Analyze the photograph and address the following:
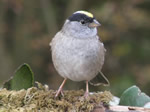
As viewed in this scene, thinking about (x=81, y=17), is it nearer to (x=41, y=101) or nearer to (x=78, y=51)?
(x=78, y=51)

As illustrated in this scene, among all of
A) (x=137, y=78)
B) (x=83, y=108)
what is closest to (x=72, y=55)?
(x=83, y=108)

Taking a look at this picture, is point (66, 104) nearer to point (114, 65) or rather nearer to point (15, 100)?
point (15, 100)

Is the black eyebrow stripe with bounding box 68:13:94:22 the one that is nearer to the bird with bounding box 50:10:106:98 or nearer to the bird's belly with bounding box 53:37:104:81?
the bird with bounding box 50:10:106:98

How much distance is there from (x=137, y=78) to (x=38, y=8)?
195cm

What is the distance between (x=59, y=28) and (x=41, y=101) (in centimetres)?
327

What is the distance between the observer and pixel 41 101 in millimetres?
2270

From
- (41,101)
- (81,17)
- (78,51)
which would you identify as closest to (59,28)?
(81,17)

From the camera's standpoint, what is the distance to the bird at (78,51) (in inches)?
104

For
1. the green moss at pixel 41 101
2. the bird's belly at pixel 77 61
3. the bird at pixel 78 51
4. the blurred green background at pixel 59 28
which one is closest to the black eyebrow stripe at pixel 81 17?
the bird at pixel 78 51

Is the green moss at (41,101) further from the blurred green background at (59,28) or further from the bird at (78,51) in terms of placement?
the blurred green background at (59,28)

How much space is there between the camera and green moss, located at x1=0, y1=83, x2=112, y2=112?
221 cm

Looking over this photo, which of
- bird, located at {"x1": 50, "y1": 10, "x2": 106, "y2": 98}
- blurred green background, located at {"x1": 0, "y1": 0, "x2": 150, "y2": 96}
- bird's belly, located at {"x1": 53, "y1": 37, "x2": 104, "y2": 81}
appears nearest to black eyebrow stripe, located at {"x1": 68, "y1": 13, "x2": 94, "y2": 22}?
bird, located at {"x1": 50, "y1": 10, "x2": 106, "y2": 98}

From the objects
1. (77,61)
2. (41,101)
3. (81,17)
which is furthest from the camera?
(81,17)

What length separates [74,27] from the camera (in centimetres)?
287
